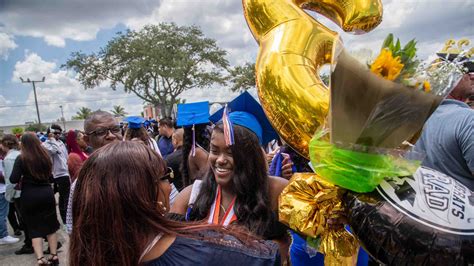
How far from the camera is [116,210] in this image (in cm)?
92

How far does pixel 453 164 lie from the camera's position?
6.33 feet

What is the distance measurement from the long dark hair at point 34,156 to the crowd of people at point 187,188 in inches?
0.5

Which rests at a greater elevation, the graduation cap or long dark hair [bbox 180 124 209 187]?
the graduation cap

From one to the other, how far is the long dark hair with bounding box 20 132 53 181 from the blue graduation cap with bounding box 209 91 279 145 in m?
3.07

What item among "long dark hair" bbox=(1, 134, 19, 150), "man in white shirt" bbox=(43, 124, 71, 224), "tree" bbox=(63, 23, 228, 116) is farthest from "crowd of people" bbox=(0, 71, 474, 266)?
"tree" bbox=(63, 23, 228, 116)

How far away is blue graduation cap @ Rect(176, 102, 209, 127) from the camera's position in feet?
11.9

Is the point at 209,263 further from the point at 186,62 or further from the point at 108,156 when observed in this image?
the point at 186,62

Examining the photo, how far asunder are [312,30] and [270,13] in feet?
0.58

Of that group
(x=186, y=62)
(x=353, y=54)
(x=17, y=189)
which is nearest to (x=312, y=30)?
(x=353, y=54)

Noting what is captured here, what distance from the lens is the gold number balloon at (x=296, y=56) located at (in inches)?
45.2

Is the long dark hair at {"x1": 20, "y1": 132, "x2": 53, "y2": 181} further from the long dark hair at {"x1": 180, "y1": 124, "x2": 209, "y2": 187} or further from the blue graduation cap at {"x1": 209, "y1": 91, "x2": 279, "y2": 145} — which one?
the blue graduation cap at {"x1": 209, "y1": 91, "x2": 279, "y2": 145}

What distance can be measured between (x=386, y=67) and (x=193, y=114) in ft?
9.85

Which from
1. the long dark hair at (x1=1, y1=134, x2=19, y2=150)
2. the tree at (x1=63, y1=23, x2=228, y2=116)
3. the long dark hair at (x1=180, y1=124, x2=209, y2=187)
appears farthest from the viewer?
the tree at (x1=63, y1=23, x2=228, y2=116)

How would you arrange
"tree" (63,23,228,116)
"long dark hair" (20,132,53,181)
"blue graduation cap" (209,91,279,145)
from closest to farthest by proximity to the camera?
1. "blue graduation cap" (209,91,279,145)
2. "long dark hair" (20,132,53,181)
3. "tree" (63,23,228,116)
